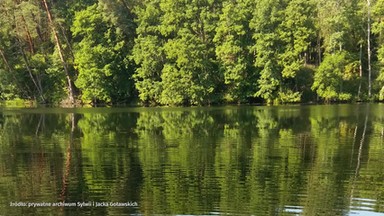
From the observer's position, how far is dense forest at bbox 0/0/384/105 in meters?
59.2

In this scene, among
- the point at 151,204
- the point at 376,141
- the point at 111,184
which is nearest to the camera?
the point at 151,204

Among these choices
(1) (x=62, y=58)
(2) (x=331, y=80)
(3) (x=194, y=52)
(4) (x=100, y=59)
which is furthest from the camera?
(1) (x=62, y=58)

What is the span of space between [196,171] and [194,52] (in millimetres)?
44806

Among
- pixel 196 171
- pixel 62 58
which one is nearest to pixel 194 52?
pixel 62 58

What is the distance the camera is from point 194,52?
60.4 metres

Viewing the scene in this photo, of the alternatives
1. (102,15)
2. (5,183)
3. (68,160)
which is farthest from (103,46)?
(5,183)

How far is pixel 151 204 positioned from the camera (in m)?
12.5

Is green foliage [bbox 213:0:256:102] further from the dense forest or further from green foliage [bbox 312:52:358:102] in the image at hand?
green foliage [bbox 312:52:358:102]

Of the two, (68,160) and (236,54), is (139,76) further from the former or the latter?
(68,160)

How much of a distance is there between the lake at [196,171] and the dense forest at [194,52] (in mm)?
30270

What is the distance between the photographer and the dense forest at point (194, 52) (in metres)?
59.2

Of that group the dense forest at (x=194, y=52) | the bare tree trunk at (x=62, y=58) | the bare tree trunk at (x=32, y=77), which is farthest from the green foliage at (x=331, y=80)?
the bare tree trunk at (x=32, y=77)

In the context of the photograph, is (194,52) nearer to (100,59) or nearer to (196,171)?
(100,59)

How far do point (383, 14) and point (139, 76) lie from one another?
33.3m
